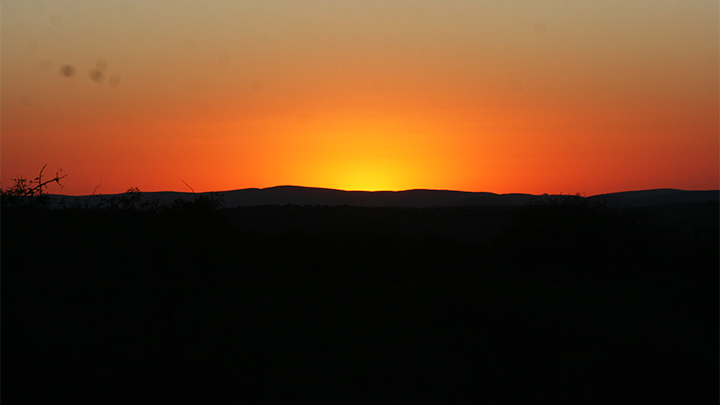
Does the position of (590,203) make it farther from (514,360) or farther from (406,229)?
(406,229)

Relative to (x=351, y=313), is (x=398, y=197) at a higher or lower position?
higher

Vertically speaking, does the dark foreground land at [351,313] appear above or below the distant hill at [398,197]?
below

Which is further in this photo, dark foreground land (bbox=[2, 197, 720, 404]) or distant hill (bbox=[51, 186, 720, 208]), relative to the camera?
distant hill (bbox=[51, 186, 720, 208])

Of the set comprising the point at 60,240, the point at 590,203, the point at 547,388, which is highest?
the point at 590,203

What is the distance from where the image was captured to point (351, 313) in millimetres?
10930

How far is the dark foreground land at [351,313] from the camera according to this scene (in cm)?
304

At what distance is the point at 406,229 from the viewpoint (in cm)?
3741

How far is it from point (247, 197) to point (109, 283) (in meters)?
119

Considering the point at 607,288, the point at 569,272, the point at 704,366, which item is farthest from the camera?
the point at 569,272

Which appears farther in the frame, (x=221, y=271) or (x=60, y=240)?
(x=221, y=271)

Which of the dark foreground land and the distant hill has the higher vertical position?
the distant hill

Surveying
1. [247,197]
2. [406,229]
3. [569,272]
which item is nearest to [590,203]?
[569,272]

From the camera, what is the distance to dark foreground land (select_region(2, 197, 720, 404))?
9.97 ft

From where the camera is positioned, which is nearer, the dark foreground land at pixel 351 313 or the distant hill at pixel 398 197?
the dark foreground land at pixel 351 313
